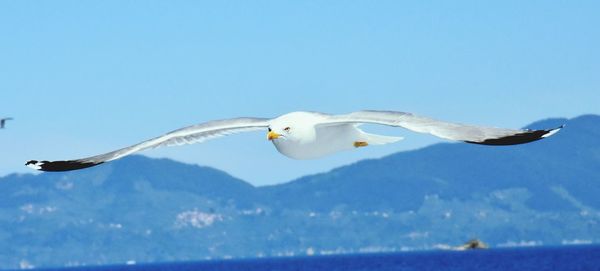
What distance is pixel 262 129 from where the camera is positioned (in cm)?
1722

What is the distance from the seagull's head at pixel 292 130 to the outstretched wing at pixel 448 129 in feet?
0.98

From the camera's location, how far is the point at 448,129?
45.7 ft

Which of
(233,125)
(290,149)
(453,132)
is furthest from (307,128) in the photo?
(453,132)

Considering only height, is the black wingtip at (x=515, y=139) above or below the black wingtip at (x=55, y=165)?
below

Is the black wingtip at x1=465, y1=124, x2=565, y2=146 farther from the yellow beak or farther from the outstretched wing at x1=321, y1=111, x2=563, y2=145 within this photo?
the yellow beak

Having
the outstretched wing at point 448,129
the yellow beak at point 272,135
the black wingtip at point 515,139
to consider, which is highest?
the yellow beak at point 272,135

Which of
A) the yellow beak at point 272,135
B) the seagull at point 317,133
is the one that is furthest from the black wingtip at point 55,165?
the yellow beak at point 272,135

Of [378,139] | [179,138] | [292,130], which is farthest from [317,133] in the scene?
[179,138]

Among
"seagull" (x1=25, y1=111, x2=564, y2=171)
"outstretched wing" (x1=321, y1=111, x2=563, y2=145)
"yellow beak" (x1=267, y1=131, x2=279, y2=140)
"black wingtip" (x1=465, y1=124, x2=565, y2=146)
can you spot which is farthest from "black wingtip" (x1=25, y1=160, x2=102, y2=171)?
"black wingtip" (x1=465, y1=124, x2=565, y2=146)

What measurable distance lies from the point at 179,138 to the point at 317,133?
2.92 m

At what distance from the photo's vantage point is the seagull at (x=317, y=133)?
1347 cm

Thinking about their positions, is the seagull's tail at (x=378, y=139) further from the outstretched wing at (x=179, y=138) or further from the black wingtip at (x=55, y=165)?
the black wingtip at (x=55, y=165)

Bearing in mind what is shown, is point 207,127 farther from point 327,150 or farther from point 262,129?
point 327,150

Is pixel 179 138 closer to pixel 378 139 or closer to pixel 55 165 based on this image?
pixel 55 165
